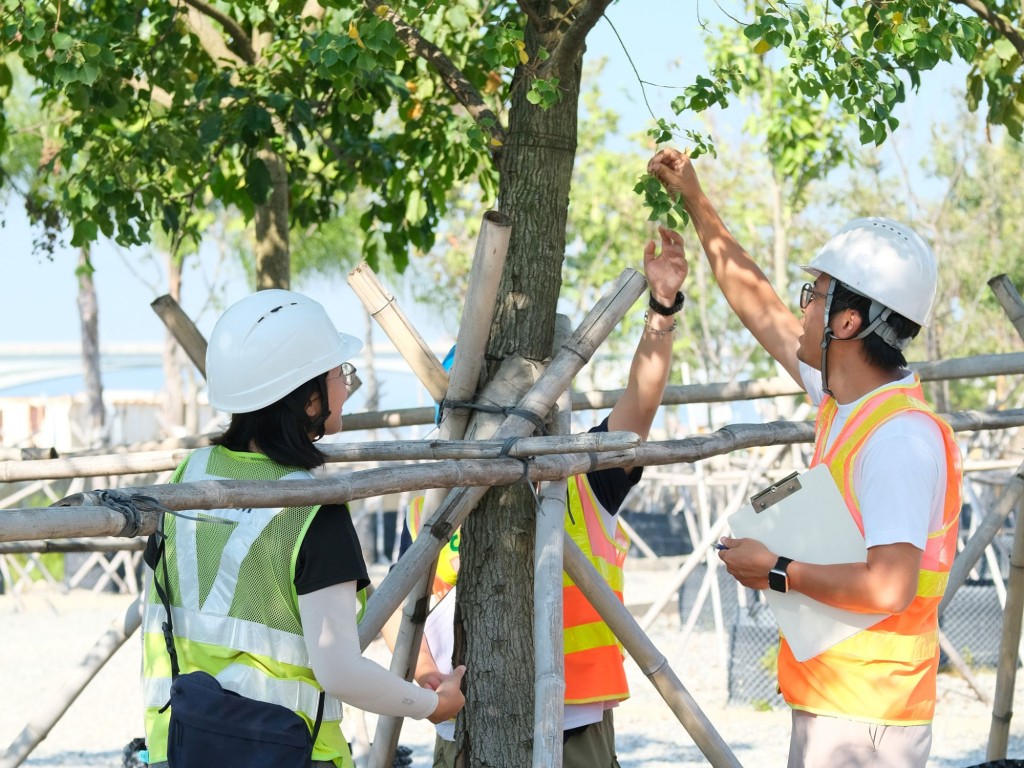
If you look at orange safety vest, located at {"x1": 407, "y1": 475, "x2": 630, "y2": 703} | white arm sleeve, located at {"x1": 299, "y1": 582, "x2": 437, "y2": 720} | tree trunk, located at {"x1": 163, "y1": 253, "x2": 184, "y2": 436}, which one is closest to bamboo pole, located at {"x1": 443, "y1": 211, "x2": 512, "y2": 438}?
orange safety vest, located at {"x1": 407, "y1": 475, "x2": 630, "y2": 703}

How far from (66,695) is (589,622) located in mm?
1796

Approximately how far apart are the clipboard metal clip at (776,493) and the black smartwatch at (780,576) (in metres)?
0.13

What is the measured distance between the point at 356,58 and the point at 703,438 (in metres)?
1.29

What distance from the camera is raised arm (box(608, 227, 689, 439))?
2.99 meters

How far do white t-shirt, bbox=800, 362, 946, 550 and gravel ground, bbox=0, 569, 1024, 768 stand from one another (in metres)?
3.37

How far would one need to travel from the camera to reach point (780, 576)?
2.40m

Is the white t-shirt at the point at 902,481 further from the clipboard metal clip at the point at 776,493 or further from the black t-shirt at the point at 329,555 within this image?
the black t-shirt at the point at 329,555

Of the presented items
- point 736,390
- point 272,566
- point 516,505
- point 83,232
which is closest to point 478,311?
point 516,505

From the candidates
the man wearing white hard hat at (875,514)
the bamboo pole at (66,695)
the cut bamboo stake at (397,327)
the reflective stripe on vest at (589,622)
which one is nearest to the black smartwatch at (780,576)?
the man wearing white hard hat at (875,514)

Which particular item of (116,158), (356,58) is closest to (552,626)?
(356,58)

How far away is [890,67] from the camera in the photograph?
335 centimetres

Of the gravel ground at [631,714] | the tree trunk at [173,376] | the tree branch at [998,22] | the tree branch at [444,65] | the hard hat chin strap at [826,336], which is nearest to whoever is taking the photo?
the hard hat chin strap at [826,336]

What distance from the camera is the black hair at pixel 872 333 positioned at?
96.2 inches

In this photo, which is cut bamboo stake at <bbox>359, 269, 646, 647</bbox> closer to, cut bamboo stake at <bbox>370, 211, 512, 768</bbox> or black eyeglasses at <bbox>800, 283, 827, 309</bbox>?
cut bamboo stake at <bbox>370, 211, 512, 768</bbox>
